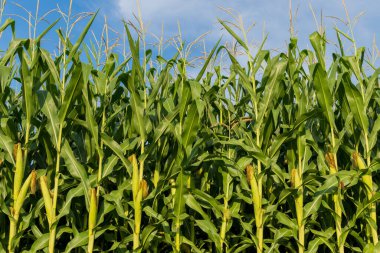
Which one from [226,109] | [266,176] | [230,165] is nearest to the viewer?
[230,165]

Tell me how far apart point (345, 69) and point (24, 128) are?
8.28 feet

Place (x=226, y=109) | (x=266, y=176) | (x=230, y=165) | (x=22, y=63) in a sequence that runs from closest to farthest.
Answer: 1. (x=22, y=63)
2. (x=230, y=165)
3. (x=266, y=176)
4. (x=226, y=109)

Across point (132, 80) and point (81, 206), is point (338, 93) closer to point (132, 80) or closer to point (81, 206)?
point (132, 80)

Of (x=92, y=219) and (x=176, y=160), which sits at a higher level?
(x=176, y=160)

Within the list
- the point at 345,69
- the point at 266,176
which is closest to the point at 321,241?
the point at 266,176

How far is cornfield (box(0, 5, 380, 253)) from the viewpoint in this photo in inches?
117

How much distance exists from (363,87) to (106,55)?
213 centimetres

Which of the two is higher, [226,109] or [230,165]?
[226,109]

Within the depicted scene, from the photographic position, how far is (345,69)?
3.45m

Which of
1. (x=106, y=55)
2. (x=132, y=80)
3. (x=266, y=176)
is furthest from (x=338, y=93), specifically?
(x=106, y=55)

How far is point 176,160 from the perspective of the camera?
3070 millimetres

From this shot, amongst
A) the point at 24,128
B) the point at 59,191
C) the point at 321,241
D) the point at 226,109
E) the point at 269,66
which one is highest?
the point at 269,66

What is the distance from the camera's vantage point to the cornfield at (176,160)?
2.96m

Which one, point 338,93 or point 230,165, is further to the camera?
point 338,93
